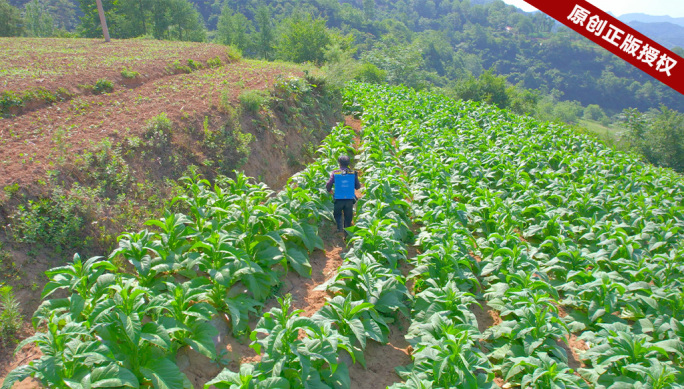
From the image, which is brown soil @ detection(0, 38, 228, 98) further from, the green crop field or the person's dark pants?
the person's dark pants

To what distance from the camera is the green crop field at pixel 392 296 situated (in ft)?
11.4

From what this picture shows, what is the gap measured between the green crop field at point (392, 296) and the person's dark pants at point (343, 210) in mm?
299

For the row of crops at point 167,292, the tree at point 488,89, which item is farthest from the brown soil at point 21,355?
the tree at point 488,89

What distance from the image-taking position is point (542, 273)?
5523 mm

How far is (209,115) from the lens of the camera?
9344 millimetres

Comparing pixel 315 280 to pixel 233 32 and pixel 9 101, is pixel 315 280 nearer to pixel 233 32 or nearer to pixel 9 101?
pixel 9 101

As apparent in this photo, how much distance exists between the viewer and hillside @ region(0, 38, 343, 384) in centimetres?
513

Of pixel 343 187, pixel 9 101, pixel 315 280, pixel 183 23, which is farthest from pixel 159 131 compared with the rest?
pixel 183 23

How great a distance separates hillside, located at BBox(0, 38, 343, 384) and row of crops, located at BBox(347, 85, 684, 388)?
3.84 m

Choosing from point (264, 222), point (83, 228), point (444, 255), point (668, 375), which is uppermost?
point (668, 375)

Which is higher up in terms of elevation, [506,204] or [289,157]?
[506,204]

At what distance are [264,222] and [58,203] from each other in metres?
2.90

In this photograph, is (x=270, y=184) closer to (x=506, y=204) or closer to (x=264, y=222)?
(x=264, y=222)

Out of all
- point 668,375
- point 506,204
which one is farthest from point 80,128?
point 668,375
